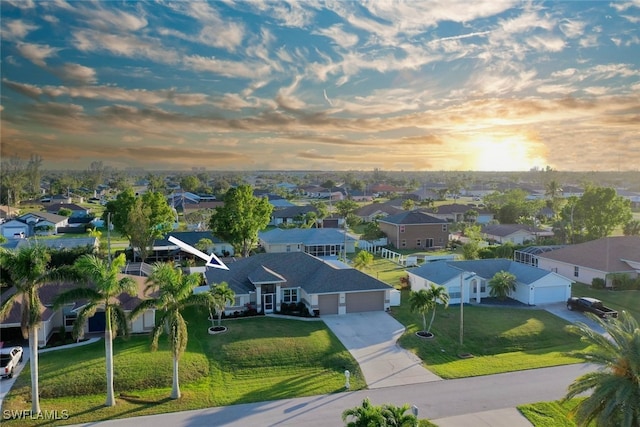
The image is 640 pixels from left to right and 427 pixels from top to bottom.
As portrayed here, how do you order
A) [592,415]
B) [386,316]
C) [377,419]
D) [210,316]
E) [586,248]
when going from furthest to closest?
[586,248] < [386,316] < [210,316] < [592,415] < [377,419]

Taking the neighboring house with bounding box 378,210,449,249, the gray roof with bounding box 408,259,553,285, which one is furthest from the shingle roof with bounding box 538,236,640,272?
the neighboring house with bounding box 378,210,449,249

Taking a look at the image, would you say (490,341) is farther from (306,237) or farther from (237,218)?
(306,237)

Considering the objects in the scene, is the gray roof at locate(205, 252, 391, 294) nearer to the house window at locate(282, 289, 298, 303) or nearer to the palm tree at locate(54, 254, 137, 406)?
the house window at locate(282, 289, 298, 303)

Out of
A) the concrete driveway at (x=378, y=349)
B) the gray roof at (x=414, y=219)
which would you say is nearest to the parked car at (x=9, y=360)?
the concrete driveway at (x=378, y=349)

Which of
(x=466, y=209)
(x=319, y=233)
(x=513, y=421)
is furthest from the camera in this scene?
(x=466, y=209)

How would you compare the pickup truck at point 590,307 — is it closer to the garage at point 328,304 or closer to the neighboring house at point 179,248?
the garage at point 328,304

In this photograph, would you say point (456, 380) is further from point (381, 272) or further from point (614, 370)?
point (381, 272)

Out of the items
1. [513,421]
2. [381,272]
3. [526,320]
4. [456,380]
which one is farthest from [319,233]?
[513,421]
